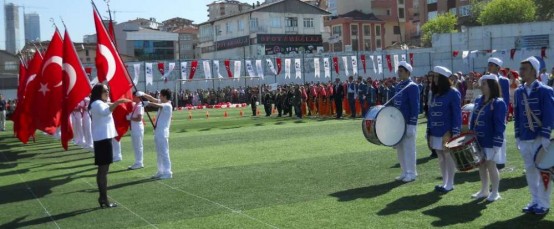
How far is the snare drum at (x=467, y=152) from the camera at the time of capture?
8.34 metres

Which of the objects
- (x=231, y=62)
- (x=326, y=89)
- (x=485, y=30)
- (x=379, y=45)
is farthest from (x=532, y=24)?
(x=379, y=45)

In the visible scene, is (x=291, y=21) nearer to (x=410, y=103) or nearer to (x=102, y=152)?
(x=410, y=103)

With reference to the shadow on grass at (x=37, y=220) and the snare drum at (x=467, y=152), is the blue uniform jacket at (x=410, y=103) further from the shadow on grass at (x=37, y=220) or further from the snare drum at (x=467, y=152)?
the shadow on grass at (x=37, y=220)

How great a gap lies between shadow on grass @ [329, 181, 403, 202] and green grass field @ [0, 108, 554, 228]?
16mm

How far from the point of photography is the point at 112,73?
13.2 meters

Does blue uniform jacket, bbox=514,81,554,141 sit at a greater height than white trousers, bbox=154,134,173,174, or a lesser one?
greater

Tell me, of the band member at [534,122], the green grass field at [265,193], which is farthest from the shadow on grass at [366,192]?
the band member at [534,122]

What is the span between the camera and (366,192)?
32.6 feet

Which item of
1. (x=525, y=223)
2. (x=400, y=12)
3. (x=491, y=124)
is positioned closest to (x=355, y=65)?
(x=491, y=124)

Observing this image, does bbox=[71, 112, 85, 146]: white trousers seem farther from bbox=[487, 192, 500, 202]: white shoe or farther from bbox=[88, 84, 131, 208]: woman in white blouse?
bbox=[487, 192, 500, 202]: white shoe

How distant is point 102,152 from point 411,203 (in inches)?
189

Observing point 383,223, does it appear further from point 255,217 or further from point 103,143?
point 103,143

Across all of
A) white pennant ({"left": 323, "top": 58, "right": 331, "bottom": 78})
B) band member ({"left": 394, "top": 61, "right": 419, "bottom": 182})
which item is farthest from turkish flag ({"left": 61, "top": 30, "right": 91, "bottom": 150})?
white pennant ({"left": 323, "top": 58, "right": 331, "bottom": 78})

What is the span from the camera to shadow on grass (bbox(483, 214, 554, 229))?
735 centimetres
